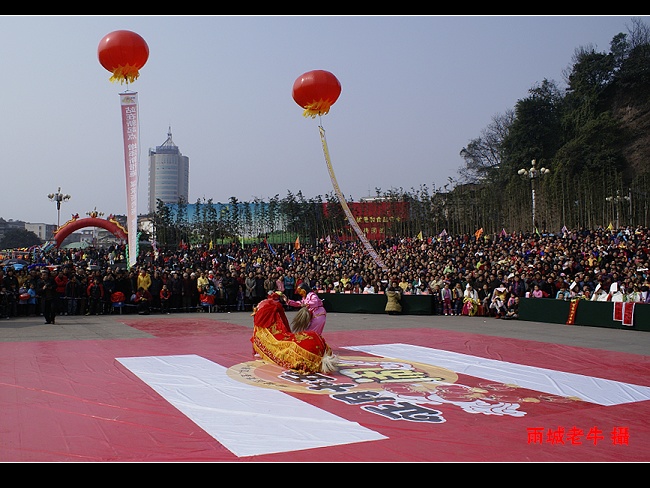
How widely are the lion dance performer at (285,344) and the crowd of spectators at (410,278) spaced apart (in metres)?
9.88

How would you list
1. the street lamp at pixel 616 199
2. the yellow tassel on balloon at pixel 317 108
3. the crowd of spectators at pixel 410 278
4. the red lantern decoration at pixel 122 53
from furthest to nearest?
1. the street lamp at pixel 616 199
2. the crowd of spectators at pixel 410 278
3. the yellow tassel on balloon at pixel 317 108
4. the red lantern decoration at pixel 122 53

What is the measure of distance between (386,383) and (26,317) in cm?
1287

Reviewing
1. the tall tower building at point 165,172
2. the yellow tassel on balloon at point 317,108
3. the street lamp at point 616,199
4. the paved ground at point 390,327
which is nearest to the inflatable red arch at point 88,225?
the paved ground at point 390,327

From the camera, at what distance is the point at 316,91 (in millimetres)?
15578

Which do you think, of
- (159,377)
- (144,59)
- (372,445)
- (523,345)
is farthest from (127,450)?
(144,59)

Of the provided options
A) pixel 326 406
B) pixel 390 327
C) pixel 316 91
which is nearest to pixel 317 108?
pixel 316 91

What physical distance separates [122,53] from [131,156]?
13.0 feet

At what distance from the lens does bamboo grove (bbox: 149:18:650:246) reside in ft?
116

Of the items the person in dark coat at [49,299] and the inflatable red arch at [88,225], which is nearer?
the person in dark coat at [49,299]

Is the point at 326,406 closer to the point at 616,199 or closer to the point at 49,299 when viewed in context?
the point at 49,299

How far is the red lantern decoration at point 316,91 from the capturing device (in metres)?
15.5

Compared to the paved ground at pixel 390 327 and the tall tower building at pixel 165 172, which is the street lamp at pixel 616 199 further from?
the tall tower building at pixel 165 172

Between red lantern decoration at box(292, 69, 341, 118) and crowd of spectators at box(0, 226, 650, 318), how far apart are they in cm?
608

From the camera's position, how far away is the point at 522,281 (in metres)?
17.4
